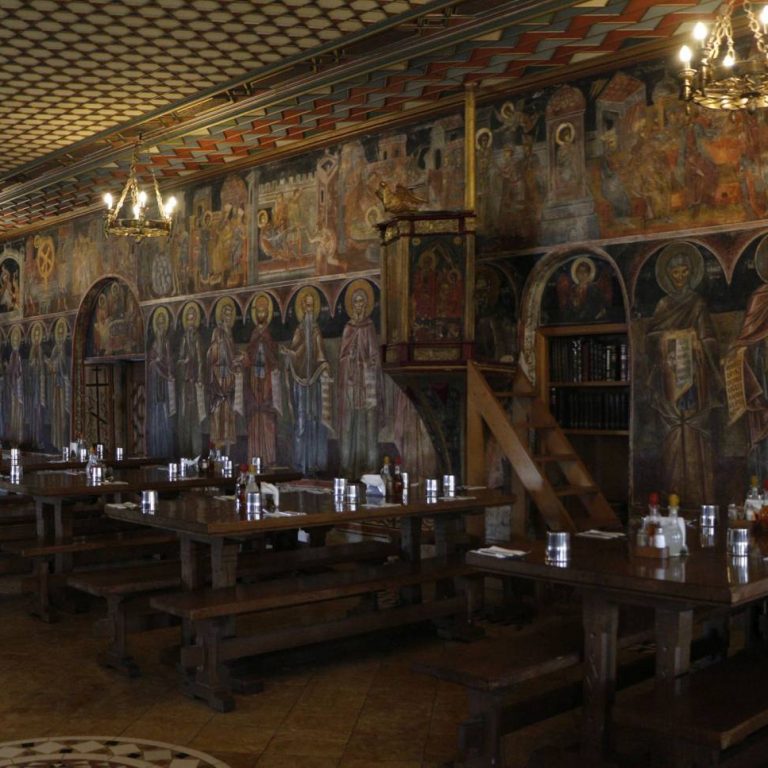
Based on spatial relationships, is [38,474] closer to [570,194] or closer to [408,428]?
[408,428]

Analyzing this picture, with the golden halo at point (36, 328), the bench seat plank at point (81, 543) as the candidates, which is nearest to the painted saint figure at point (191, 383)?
the bench seat plank at point (81, 543)

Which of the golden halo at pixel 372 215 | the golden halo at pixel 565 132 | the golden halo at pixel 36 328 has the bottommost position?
the golden halo at pixel 36 328

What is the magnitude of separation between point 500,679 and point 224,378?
8802mm

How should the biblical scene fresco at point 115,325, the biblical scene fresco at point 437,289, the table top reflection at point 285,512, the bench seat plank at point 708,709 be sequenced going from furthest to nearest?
the biblical scene fresco at point 115,325, the biblical scene fresco at point 437,289, the table top reflection at point 285,512, the bench seat plank at point 708,709

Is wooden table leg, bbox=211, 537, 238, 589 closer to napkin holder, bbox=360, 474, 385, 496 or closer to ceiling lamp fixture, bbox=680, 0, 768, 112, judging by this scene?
napkin holder, bbox=360, 474, 385, 496

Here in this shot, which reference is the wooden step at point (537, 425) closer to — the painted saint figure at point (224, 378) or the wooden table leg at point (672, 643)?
the wooden table leg at point (672, 643)

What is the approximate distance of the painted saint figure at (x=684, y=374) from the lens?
7.79 meters

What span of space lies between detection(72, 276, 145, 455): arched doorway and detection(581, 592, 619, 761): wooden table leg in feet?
35.8

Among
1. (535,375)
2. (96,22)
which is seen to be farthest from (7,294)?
(535,375)

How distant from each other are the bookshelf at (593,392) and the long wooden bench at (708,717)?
4.51 meters

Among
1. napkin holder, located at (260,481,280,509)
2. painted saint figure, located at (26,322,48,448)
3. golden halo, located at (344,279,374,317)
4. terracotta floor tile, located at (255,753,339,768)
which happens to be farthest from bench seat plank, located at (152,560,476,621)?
painted saint figure, located at (26,322,48,448)

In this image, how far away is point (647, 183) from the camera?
8.13 metres

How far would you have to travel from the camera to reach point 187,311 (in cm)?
1296

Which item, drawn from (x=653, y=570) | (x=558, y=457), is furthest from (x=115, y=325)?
(x=653, y=570)
